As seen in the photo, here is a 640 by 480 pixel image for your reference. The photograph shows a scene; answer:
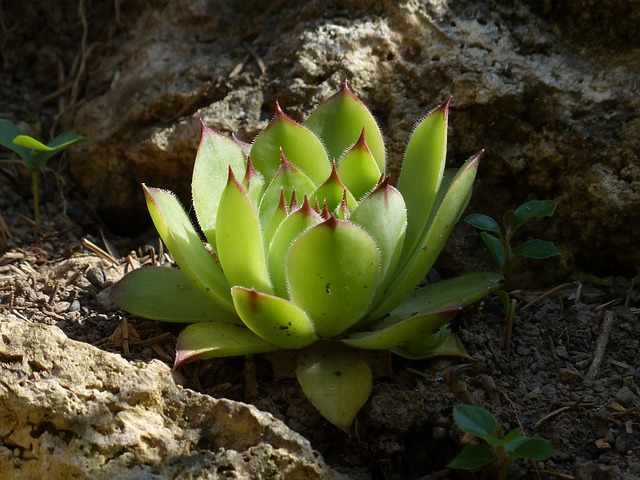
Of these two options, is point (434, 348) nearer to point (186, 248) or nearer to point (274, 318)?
point (274, 318)

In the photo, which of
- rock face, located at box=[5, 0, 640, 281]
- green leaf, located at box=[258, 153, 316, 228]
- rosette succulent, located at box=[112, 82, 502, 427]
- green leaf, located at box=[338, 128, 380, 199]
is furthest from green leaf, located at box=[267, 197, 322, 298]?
rock face, located at box=[5, 0, 640, 281]

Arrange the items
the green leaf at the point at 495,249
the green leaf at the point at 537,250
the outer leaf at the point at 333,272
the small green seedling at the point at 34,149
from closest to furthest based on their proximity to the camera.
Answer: the outer leaf at the point at 333,272 → the green leaf at the point at 537,250 → the green leaf at the point at 495,249 → the small green seedling at the point at 34,149

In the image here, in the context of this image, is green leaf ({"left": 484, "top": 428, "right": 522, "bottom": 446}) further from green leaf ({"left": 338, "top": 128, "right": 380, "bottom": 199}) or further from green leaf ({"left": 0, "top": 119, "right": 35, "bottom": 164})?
green leaf ({"left": 0, "top": 119, "right": 35, "bottom": 164})

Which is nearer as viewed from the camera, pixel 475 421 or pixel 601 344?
pixel 475 421

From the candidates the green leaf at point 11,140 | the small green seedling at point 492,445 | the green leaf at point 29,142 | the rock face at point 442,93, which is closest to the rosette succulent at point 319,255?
the small green seedling at point 492,445

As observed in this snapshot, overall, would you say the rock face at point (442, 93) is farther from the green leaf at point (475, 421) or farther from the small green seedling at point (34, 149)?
the green leaf at point (475, 421)

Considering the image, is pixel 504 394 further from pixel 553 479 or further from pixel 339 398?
pixel 339 398

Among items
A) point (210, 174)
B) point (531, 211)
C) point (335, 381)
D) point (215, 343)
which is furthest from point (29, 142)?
point (531, 211)
